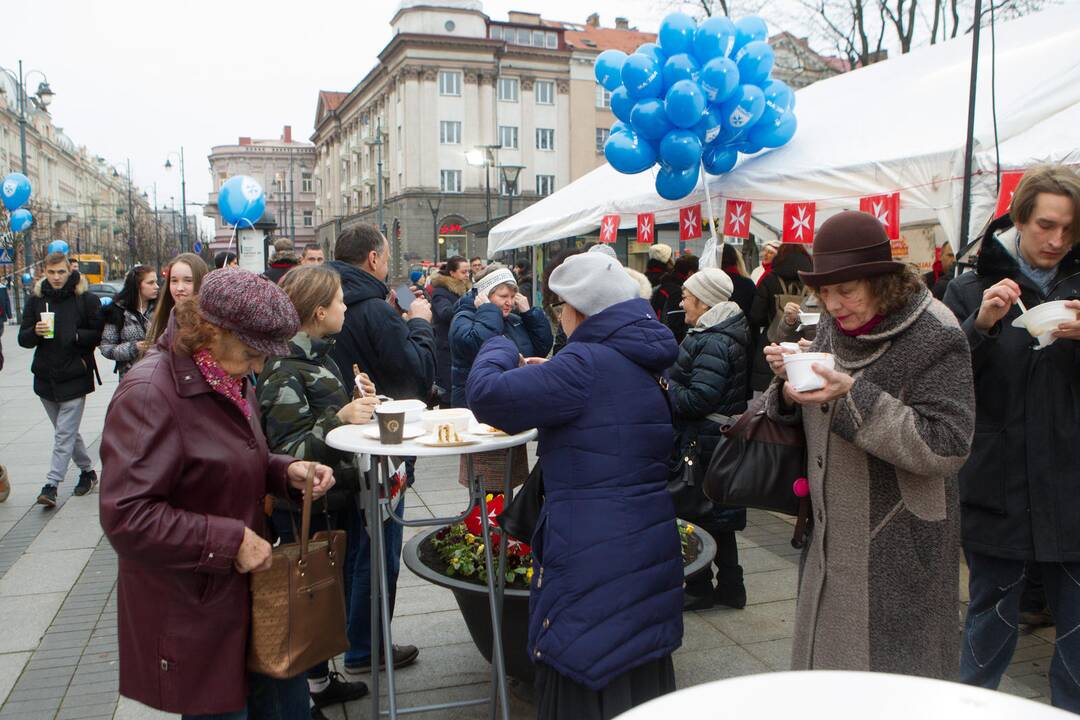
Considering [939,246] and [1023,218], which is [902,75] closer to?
[939,246]

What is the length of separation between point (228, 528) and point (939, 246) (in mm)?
9797

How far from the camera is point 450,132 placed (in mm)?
49438

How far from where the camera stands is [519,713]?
334cm

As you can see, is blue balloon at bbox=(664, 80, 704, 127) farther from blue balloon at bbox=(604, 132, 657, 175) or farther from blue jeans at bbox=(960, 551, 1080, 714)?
blue jeans at bbox=(960, 551, 1080, 714)

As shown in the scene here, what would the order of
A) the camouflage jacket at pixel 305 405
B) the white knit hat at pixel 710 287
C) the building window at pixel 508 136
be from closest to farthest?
the camouflage jacket at pixel 305 405 → the white knit hat at pixel 710 287 → the building window at pixel 508 136

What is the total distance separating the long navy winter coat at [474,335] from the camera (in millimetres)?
4961

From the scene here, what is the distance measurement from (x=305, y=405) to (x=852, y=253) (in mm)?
1855

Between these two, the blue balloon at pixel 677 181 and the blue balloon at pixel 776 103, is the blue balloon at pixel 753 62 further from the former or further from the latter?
the blue balloon at pixel 677 181

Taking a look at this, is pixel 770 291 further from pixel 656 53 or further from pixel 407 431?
pixel 407 431

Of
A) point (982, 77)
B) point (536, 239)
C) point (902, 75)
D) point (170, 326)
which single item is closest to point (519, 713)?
point (170, 326)

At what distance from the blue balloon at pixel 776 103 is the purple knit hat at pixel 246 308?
19.0 ft

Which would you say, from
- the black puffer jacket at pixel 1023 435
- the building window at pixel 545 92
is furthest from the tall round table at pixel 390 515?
the building window at pixel 545 92

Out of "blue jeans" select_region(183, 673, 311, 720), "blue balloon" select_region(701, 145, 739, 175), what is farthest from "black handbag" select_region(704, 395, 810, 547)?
"blue balloon" select_region(701, 145, 739, 175)

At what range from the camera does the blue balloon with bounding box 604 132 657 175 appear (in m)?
7.24
